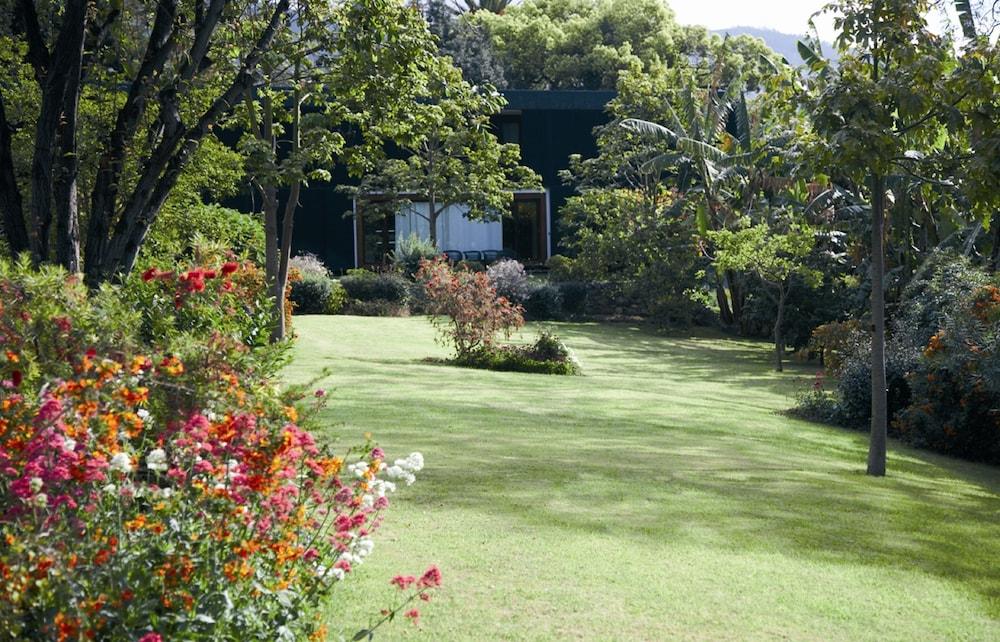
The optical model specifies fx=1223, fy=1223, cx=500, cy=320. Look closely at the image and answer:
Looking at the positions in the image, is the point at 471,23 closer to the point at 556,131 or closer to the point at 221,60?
the point at 556,131

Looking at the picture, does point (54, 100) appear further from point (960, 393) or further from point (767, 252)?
point (767, 252)

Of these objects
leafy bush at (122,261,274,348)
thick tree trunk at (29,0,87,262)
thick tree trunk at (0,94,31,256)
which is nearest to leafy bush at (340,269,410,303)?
thick tree trunk at (0,94,31,256)

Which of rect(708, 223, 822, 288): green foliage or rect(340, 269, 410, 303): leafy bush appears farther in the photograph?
rect(340, 269, 410, 303): leafy bush

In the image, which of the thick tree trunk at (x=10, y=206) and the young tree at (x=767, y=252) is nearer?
the thick tree trunk at (x=10, y=206)

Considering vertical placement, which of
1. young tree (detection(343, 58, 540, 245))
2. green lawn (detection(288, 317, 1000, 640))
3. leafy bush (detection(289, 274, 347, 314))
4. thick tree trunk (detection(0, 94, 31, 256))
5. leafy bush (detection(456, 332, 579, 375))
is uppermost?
young tree (detection(343, 58, 540, 245))

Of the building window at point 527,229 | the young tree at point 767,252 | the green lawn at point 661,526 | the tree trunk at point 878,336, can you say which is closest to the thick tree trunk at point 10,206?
the green lawn at point 661,526

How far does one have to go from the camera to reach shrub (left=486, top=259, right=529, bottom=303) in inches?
1316

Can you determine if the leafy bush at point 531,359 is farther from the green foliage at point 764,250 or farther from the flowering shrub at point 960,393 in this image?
the flowering shrub at point 960,393

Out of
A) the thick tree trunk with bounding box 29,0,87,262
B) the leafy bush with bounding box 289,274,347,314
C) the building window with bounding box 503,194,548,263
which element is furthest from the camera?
the building window with bounding box 503,194,548,263

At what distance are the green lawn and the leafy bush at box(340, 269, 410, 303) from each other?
54.3 feet

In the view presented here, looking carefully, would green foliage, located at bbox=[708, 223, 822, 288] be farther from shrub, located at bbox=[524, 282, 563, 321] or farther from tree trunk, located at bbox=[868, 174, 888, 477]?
tree trunk, located at bbox=[868, 174, 888, 477]

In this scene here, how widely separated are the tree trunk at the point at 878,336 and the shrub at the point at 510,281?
71.7 ft

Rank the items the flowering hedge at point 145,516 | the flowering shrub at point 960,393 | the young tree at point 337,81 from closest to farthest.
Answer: the flowering hedge at point 145,516, the young tree at point 337,81, the flowering shrub at point 960,393

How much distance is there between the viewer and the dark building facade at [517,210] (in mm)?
42594
